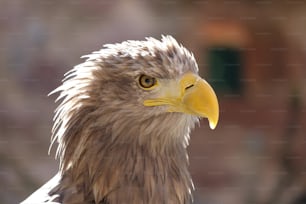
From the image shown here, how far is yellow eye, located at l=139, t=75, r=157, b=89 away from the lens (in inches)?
87.8

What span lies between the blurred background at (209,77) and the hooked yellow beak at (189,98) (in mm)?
1294

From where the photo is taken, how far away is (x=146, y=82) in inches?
88.0

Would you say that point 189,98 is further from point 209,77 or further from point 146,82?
point 209,77

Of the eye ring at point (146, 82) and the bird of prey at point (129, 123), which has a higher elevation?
the eye ring at point (146, 82)

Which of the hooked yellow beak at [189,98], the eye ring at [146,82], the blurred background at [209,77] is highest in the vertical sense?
the eye ring at [146,82]

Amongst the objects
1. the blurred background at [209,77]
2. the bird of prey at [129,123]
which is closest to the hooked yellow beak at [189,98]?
the bird of prey at [129,123]

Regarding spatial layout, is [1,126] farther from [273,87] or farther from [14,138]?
[273,87]

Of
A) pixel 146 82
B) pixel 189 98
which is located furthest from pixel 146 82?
pixel 189 98

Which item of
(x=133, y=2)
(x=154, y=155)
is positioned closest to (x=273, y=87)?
(x=133, y=2)

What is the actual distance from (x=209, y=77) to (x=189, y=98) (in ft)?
4.39

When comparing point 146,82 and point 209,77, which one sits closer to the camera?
point 146,82

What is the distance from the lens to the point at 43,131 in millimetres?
3605

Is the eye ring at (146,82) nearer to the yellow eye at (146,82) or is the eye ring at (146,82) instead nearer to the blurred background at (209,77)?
the yellow eye at (146,82)

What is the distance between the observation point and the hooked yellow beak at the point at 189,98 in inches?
86.8
